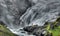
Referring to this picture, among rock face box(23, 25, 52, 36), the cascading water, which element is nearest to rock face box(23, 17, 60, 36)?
rock face box(23, 25, 52, 36)

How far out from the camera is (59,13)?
45.8 meters

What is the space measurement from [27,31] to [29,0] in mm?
20038

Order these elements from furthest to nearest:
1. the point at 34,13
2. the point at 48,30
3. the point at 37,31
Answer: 1. the point at 34,13
2. the point at 37,31
3. the point at 48,30

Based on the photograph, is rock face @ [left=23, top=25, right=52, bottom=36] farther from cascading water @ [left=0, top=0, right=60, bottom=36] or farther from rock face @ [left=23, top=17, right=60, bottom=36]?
cascading water @ [left=0, top=0, right=60, bottom=36]

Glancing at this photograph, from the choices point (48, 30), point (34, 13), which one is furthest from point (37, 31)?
point (34, 13)

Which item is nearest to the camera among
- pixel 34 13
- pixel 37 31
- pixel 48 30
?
pixel 48 30

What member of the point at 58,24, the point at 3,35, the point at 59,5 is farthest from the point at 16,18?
the point at 3,35

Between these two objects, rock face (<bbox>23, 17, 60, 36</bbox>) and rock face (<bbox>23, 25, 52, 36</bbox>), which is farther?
rock face (<bbox>23, 25, 52, 36</bbox>)

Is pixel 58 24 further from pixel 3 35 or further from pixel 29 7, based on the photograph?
pixel 29 7

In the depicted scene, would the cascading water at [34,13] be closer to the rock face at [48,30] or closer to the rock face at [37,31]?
the rock face at [37,31]

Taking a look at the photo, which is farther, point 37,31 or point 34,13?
point 34,13

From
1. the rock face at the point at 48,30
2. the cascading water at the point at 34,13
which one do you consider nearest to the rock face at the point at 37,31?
the rock face at the point at 48,30

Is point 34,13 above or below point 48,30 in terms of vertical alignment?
above

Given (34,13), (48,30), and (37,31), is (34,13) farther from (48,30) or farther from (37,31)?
(48,30)
